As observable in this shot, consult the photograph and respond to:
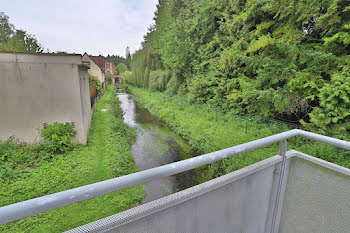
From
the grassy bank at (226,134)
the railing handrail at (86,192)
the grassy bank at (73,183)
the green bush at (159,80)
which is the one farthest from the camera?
the green bush at (159,80)

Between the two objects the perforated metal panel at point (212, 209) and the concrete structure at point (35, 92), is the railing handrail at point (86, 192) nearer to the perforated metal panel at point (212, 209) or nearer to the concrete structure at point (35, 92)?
the perforated metal panel at point (212, 209)

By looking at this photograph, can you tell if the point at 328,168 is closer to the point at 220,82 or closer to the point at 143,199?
the point at 143,199

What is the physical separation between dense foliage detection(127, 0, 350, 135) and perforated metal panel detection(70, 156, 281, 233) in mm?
5080

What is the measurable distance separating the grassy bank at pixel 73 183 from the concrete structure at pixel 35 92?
1478mm

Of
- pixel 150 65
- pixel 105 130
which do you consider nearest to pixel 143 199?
pixel 105 130

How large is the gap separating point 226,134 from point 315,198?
5895 millimetres

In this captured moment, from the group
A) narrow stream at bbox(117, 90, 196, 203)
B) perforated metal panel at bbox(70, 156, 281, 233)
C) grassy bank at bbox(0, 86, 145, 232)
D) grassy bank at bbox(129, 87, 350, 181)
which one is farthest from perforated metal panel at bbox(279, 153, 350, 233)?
grassy bank at bbox(129, 87, 350, 181)

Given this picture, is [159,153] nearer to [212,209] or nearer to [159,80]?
[212,209]

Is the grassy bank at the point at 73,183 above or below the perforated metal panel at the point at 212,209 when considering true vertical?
below

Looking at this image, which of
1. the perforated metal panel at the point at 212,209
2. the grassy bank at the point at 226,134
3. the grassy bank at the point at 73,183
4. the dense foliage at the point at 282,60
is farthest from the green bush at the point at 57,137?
the dense foliage at the point at 282,60

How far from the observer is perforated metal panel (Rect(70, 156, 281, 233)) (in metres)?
0.77

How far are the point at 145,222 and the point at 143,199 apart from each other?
361 cm

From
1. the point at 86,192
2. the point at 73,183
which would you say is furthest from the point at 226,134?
the point at 86,192

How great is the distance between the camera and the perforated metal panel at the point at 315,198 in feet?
4.21
